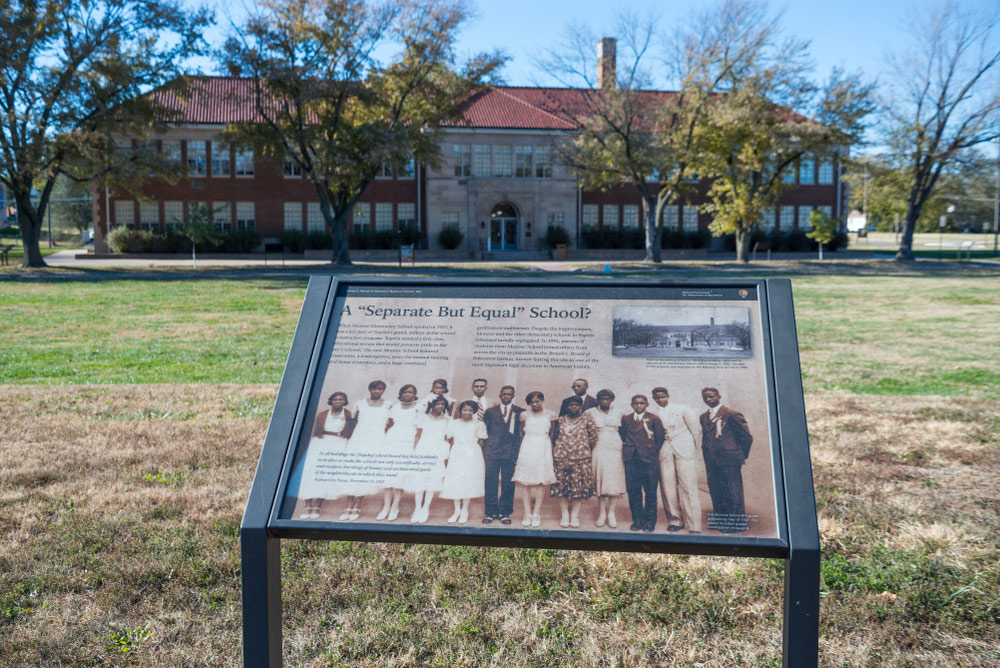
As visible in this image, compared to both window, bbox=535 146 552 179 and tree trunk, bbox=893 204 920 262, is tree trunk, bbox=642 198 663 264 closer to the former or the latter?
window, bbox=535 146 552 179

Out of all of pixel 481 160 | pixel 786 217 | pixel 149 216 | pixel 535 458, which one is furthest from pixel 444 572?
pixel 786 217

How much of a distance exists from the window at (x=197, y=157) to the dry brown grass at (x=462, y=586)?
49850 mm

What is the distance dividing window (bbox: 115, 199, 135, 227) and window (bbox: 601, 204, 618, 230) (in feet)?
94.4

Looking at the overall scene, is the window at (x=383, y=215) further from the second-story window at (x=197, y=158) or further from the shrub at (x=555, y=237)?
the second-story window at (x=197, y=158)

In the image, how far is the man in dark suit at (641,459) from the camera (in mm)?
2732

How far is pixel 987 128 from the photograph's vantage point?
1708 inches

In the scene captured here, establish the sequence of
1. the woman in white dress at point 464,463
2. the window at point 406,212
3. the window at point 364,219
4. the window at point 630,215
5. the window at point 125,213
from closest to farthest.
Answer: the woman in white dress at point 464,463 < the window at point 125,213 < the window at point 364,219 < the window at point 406,212 < the window at point 630,215

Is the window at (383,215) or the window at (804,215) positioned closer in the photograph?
the window at (383,215)

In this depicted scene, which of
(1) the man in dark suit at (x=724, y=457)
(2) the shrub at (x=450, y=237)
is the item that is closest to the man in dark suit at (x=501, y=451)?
(1) the man in dark suit at (x=724, y=457)

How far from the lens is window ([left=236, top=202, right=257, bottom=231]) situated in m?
52.2

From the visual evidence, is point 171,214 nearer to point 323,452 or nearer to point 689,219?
point 689,219

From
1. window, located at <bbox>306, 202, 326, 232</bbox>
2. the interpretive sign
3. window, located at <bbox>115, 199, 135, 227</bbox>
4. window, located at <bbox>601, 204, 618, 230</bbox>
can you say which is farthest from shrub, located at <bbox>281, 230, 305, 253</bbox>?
the interpretive sign

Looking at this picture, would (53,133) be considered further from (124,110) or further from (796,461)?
(796,461)

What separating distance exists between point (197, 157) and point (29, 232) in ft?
64.2
